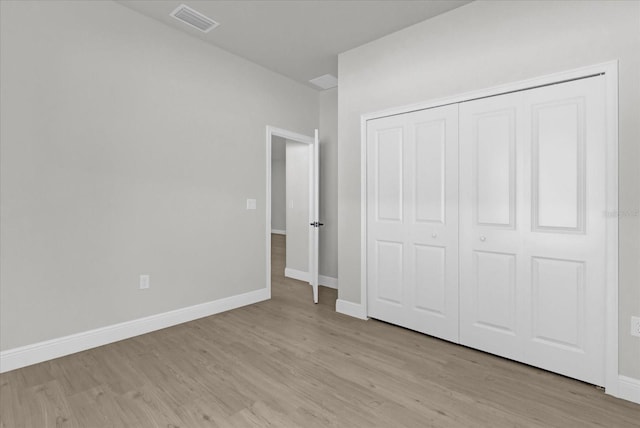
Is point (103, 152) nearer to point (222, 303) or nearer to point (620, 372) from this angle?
point (222, 303)

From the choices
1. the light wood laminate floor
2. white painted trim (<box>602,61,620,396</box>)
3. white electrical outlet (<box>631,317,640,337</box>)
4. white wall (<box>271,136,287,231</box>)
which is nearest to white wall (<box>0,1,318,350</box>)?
the light wood laminate floor

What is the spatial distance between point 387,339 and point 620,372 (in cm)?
157

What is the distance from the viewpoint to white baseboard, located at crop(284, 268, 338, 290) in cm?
471

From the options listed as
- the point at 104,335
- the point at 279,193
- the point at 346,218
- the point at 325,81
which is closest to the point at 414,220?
the point at 346,218

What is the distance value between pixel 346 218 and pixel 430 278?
1.13m

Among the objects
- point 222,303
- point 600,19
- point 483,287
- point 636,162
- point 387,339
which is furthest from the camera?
point 222,303

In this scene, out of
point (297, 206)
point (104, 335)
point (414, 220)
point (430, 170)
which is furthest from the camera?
point (297, 206)

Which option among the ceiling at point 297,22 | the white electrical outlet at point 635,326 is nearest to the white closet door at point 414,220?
the ceiling at point 297,22

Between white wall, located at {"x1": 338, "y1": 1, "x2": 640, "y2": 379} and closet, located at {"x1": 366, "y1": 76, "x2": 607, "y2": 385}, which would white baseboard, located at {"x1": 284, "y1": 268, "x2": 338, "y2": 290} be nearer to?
white wall, located at {"x1": 338, "y1": 1, "x2": 640, "y2": 379}

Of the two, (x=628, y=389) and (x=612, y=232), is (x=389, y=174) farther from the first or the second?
(x=628, y=389)

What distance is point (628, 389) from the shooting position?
2.00 metres

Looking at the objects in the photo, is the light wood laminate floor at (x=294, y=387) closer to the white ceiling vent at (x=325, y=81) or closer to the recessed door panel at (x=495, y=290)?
the recessed door panel at (x=495, y=290)

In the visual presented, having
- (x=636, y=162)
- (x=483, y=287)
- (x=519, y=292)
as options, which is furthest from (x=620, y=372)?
(x=636, y=162)

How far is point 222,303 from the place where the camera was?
3.59 meters
